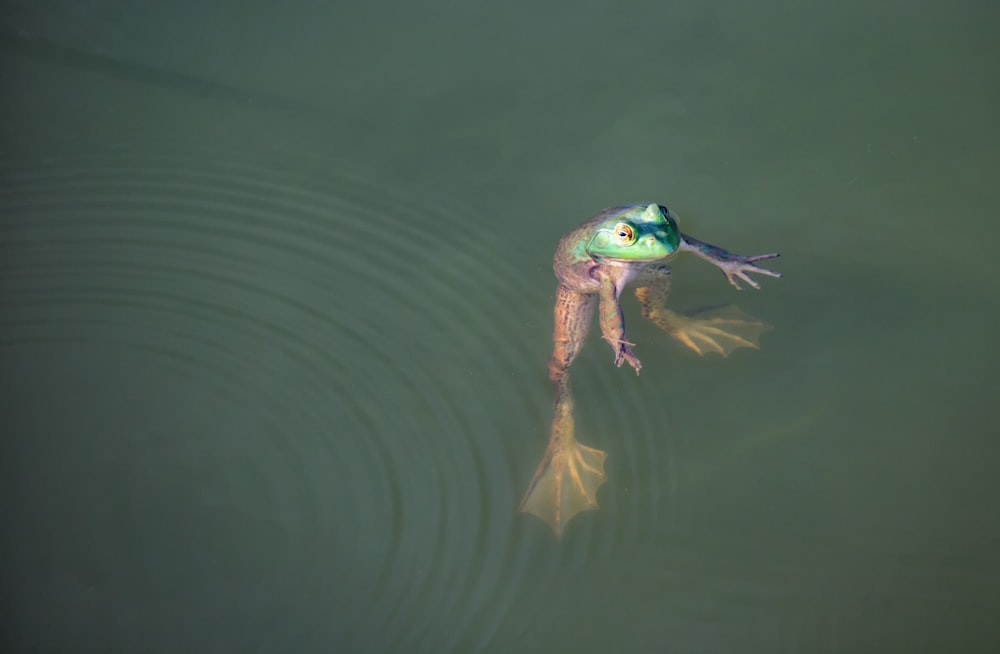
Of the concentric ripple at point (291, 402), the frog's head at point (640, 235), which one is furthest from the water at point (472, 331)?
the frog's head at point (640, 235)

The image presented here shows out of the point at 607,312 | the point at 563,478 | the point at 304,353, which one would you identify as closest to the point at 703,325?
the point at 607,312

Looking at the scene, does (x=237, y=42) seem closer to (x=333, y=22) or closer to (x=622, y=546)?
(x=333, y=22)

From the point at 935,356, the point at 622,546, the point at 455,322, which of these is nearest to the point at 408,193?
the point at 455,322

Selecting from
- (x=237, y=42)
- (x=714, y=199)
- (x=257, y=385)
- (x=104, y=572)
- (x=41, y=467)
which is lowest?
(x=104, y=572)

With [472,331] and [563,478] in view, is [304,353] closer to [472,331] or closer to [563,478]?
[472,331]

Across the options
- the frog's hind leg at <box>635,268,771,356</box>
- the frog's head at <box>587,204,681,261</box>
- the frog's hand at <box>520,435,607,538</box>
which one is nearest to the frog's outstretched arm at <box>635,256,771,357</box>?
the frog's hind leg at <box>635,268,771,356</box>

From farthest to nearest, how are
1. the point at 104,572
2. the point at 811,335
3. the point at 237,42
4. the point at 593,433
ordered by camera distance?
1. the point at 237,42
2. the point at 811,335
3. the point at 593,433
4. the point at 104,572

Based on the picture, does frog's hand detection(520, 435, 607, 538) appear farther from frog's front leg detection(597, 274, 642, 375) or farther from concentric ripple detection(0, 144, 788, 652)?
frog's front leg detection(597, 274, 642, 375)
